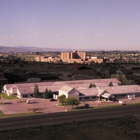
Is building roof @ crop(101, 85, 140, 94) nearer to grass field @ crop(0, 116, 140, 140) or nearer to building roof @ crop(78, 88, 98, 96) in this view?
building roof @ crop(78, 88, 98, 96)

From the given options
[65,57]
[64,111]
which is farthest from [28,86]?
[65,57]

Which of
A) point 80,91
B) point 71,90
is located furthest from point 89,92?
point 71,90

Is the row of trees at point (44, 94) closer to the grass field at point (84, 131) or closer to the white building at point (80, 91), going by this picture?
the white building at point (80, 91)

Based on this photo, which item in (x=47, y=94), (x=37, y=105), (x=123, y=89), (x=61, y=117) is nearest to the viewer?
(x=61, y=117)

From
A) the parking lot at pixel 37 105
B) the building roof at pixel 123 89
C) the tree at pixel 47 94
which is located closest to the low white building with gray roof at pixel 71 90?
the building roof at pixel 123 89

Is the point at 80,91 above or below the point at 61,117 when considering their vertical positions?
above

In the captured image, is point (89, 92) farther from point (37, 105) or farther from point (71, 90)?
point (37, 105)

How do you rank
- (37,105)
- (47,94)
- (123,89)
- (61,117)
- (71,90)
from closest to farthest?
(61,117) < (37,105) < (71,90) < (47,94) < (123,89)
